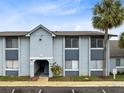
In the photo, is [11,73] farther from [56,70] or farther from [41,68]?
[56,70]

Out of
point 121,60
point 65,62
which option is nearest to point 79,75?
point 65,62

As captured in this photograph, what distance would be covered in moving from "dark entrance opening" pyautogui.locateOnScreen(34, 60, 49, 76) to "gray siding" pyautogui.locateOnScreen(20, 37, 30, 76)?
1.52 m

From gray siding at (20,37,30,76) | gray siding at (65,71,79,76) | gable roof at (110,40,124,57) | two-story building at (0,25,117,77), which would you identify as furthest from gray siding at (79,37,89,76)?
gray siding at (20,37,30,76)

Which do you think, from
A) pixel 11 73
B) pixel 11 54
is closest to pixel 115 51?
pixel 11 54

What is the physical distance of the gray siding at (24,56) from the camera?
4412 centimetres

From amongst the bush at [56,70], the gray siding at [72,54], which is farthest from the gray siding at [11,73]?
the gray siding at [72,54]

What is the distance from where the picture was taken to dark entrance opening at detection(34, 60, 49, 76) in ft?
149

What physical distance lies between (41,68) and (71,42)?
320 inches

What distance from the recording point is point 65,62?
4412 centimetres

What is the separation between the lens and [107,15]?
39.9 metres

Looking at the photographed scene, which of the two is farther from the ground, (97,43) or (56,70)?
(97,43)

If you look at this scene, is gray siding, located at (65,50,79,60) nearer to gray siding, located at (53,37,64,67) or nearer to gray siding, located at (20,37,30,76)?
gray siding, located at (53,37,64,67)

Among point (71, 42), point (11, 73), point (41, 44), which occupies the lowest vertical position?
point (11, 73)

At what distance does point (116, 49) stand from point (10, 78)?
22.0 metres
